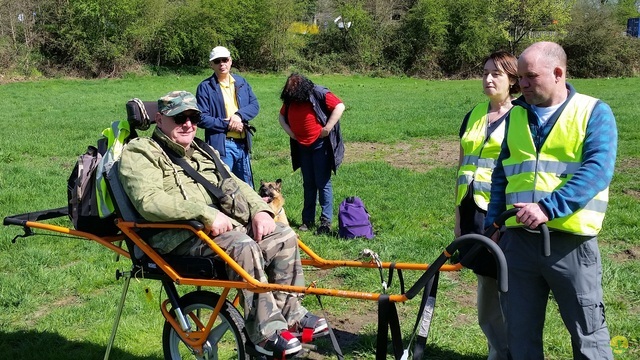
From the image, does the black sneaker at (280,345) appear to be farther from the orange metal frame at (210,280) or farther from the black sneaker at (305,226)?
the black sneaker at (305,226)

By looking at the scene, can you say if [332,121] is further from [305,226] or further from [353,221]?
[305,226]

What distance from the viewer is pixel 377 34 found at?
4806 cm

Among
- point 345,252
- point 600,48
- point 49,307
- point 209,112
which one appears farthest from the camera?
point 600,48

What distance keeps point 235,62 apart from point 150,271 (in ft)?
132

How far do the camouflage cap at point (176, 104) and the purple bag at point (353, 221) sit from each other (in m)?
3.32

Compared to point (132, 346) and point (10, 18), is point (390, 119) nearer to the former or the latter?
point (132, 346)

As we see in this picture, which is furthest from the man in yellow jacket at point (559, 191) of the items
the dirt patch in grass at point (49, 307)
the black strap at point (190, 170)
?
the dirt patch in grass at point (49, 307)

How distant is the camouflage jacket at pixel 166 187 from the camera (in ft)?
12.9

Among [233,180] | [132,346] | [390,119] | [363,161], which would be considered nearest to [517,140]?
[233,180]

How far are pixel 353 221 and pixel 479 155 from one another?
10.9ft

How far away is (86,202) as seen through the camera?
432 cm

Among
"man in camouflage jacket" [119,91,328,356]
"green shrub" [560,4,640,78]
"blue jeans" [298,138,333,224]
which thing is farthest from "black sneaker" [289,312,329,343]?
"green shrub" [560,4,640,78]

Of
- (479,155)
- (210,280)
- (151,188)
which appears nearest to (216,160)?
(151,188)

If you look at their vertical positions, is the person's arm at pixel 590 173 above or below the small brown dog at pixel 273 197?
above
